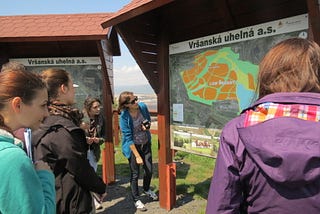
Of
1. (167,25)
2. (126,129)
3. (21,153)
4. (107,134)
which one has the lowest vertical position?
(107,134)

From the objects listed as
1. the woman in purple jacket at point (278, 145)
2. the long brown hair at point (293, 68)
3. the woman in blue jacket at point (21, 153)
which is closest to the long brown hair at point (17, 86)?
the woman in blue jacket at point (21, 153)

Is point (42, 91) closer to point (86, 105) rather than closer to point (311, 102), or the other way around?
point (311, 102)

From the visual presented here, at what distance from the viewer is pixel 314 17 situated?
2.58 meters

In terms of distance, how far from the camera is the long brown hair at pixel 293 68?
4.21 feet

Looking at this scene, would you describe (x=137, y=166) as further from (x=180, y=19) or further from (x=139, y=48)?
(x=180, y=19)

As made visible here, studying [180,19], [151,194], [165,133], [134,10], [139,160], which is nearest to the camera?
[134,10]

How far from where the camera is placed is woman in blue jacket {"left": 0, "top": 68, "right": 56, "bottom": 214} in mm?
1273

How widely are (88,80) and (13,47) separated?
1.61 m

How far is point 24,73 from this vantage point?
4.94 feet

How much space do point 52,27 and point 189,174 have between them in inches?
146

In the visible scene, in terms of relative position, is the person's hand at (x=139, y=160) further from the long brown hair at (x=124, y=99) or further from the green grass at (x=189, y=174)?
the green grass at (x=189, y=174)

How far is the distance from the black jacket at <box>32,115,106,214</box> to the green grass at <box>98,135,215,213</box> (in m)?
2.75

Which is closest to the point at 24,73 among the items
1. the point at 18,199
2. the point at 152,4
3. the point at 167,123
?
the point at 18,199

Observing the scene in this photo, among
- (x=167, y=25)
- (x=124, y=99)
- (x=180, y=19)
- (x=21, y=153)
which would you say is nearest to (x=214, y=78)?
(x=180, y=19)
